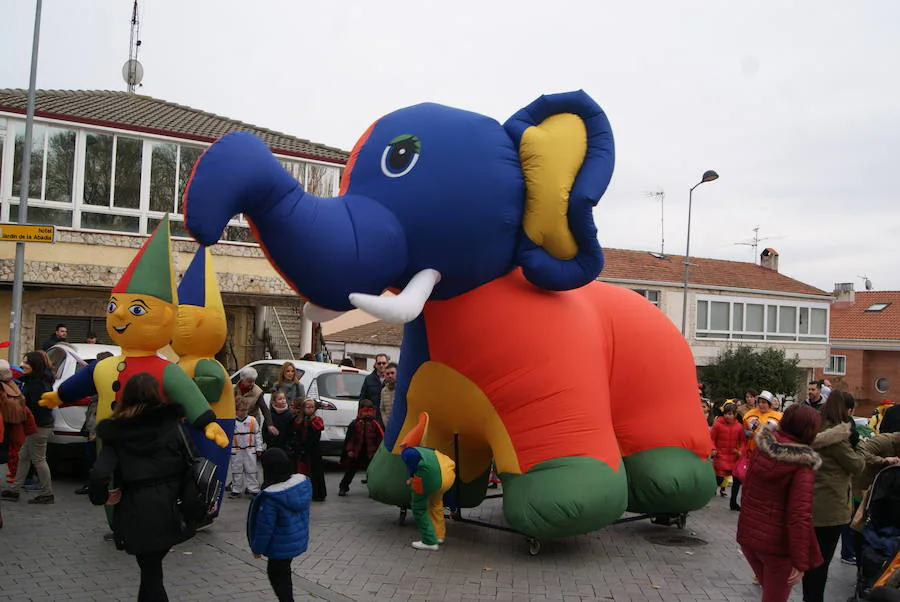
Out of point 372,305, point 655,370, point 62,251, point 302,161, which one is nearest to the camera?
point 372,305

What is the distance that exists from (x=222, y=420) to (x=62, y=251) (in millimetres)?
11093

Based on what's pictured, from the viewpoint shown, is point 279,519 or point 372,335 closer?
point 279,519

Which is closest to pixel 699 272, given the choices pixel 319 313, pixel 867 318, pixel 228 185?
pixel 867 318

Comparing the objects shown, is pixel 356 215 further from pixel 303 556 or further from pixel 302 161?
pixel 302 161

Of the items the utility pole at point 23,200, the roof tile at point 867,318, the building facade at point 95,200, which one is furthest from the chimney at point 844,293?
the utility pole at point 23,200

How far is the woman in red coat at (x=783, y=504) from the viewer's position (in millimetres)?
4594

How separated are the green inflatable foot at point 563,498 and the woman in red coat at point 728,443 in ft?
12.6

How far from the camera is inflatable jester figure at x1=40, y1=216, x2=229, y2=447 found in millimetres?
6746

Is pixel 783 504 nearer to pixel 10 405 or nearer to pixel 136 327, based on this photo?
pixel 136 327

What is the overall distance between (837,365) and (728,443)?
33923 millimetres

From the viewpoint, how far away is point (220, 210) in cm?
506

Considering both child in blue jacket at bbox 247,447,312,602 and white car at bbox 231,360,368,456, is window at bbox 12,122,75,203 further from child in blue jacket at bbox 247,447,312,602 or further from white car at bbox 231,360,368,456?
child in blue jacket at bbox 247,447,312,602

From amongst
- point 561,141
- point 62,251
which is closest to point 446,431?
point 561,141

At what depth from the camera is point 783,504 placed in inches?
185
